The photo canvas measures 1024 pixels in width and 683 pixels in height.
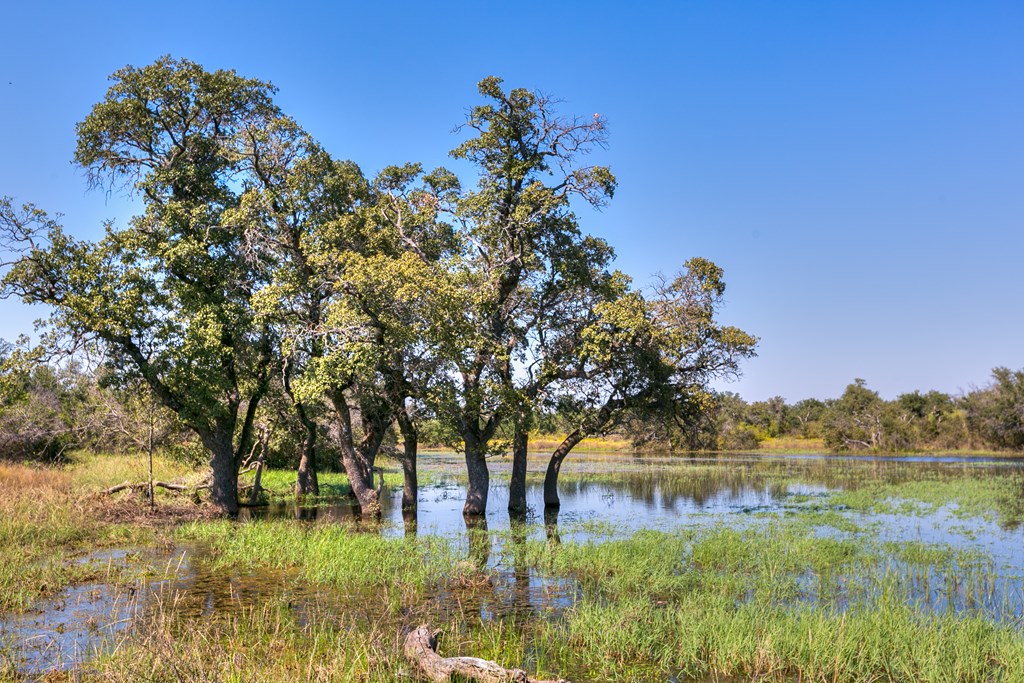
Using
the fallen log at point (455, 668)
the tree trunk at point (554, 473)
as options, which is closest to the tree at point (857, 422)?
the tree trunk at point (554, 473)

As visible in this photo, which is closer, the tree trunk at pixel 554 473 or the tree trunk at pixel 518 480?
the tree trunk at pixel 518 480

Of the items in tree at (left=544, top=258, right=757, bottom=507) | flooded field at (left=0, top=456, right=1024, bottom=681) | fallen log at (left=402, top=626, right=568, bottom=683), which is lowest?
flooded field at (left=0, top=456, right=1024, bottom=681)

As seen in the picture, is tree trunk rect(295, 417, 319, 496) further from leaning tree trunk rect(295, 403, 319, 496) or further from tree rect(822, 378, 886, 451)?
tree rect(822, 378, 886, 451)

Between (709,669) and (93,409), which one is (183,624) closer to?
(709,669)

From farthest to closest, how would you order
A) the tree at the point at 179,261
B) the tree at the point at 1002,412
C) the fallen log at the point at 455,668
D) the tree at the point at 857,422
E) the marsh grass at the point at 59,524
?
the tree at the point at 857,422 → the tree at the point at 1002,412 → the tree at the point at 179,261 → the marsh grass at the point at 59,524 → the fallen log at the point at 455,668

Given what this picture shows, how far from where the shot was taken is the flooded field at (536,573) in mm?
10883

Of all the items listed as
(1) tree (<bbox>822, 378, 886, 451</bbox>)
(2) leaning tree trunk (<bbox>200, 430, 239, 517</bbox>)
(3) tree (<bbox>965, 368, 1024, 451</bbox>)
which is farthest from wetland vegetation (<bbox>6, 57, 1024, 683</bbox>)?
(1) tree (<bbox>822, 378, 886, 451</bbox>)

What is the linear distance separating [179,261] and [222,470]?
28.3 ft

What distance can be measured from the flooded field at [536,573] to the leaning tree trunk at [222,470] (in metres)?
1.44

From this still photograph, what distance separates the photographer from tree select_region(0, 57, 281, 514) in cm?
2373

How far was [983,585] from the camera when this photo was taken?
1366 centimetres

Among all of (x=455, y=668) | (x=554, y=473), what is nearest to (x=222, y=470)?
(x=554, y=473)

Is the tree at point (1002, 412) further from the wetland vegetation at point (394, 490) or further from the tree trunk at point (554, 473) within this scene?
the tree trunk at point (554, 473)

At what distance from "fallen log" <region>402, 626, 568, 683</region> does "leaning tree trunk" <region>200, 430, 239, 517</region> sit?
20789mm
